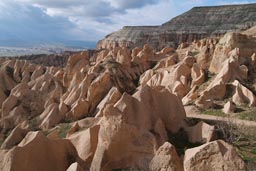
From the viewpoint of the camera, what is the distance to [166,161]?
12.2 m

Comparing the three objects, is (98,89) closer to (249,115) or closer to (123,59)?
(123,59)

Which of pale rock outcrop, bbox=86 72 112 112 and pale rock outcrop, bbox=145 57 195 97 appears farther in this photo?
pale rock outcrop, bbox=86 72 112 112

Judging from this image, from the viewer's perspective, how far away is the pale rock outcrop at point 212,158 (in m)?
10.9

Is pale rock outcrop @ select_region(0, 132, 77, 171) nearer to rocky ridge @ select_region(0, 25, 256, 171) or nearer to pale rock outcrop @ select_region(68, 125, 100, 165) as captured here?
rocky ridge @ select_region(0, 25, 256, 171)

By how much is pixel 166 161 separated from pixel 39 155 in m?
5.92

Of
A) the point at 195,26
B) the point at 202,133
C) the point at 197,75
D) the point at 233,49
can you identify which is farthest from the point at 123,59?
the point at 195,26

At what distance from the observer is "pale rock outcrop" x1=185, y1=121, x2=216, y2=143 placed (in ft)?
58.1

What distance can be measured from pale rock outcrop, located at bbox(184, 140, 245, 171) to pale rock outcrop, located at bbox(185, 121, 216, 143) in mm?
6463

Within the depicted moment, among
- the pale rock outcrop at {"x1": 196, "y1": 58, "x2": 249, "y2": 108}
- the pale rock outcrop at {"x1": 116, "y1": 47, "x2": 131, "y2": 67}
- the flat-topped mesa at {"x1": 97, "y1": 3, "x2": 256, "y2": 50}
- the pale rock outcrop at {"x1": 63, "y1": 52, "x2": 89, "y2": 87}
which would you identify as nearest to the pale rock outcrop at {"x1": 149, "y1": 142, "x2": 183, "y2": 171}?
the pale rock outcrop at {"x1": 196, "y1": 58, "x2": 249, "y2": 108}

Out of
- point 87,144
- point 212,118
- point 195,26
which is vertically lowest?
point 212,118

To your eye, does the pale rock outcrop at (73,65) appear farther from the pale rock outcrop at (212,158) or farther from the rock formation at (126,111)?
the pale rock outcrop at (212,158)

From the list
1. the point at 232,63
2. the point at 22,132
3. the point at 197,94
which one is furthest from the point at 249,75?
the point at 22,132

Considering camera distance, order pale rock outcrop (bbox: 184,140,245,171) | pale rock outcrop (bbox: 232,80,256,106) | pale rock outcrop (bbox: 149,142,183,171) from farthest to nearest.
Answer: pale rock outcrop (bbox: 232,80,256,106) → pale rock outcrop (bbox: 149,142,183,171) → pale rock outcrop (bbox: 184,140,245,171)

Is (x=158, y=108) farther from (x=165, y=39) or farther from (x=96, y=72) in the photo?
(x=165, y=39)
